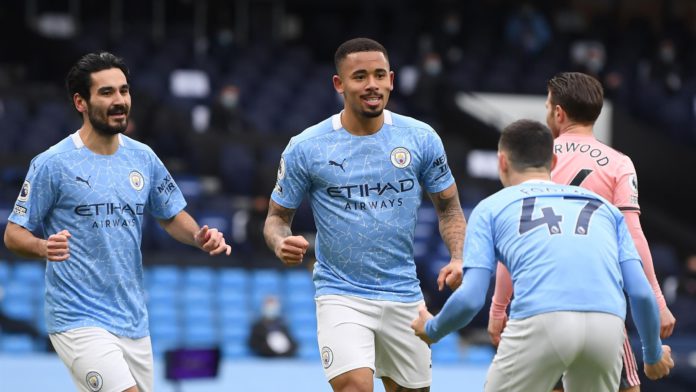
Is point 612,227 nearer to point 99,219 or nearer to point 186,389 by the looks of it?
point 99,219

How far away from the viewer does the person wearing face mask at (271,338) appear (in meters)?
15.8

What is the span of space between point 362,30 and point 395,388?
17.6 metres

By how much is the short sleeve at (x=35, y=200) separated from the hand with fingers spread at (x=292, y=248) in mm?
1243

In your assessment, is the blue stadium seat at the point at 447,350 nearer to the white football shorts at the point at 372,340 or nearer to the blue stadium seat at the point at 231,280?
the blue stadium seat at the point at 231,280

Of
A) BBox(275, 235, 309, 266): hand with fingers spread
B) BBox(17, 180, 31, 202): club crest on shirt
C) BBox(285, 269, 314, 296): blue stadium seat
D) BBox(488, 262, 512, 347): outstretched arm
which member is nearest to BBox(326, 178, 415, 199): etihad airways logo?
BBox(275, 235, 309, 266): hand with fingers spread

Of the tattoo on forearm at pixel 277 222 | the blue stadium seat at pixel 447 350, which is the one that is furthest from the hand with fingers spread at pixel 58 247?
the blue stadium seat at pixel 447 350

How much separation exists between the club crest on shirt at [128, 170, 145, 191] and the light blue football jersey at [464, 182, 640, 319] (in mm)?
2056

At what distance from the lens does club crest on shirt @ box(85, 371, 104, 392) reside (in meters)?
6.69

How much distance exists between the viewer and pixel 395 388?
7117mm

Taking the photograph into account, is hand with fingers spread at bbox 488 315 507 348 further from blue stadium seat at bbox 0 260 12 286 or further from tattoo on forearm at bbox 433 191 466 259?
blue stadium seat at bbox 0 260 12 286

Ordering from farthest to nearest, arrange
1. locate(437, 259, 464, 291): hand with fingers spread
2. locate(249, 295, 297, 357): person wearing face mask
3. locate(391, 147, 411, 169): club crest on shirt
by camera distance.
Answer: locate(249, 295, 297, 357): person wearing face mask < locate(391, 147, 411, 169): club crest on shirt < locate(437, 259, 464, 291): hand with fingers spread

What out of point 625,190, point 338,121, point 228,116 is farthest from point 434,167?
point 228,116

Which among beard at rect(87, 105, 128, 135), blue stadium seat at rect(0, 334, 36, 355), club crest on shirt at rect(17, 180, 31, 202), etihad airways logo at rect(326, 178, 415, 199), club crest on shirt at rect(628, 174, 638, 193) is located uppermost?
beard at rect(87, 105, 128, 135)

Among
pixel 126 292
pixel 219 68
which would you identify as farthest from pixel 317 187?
pixel 219 68
